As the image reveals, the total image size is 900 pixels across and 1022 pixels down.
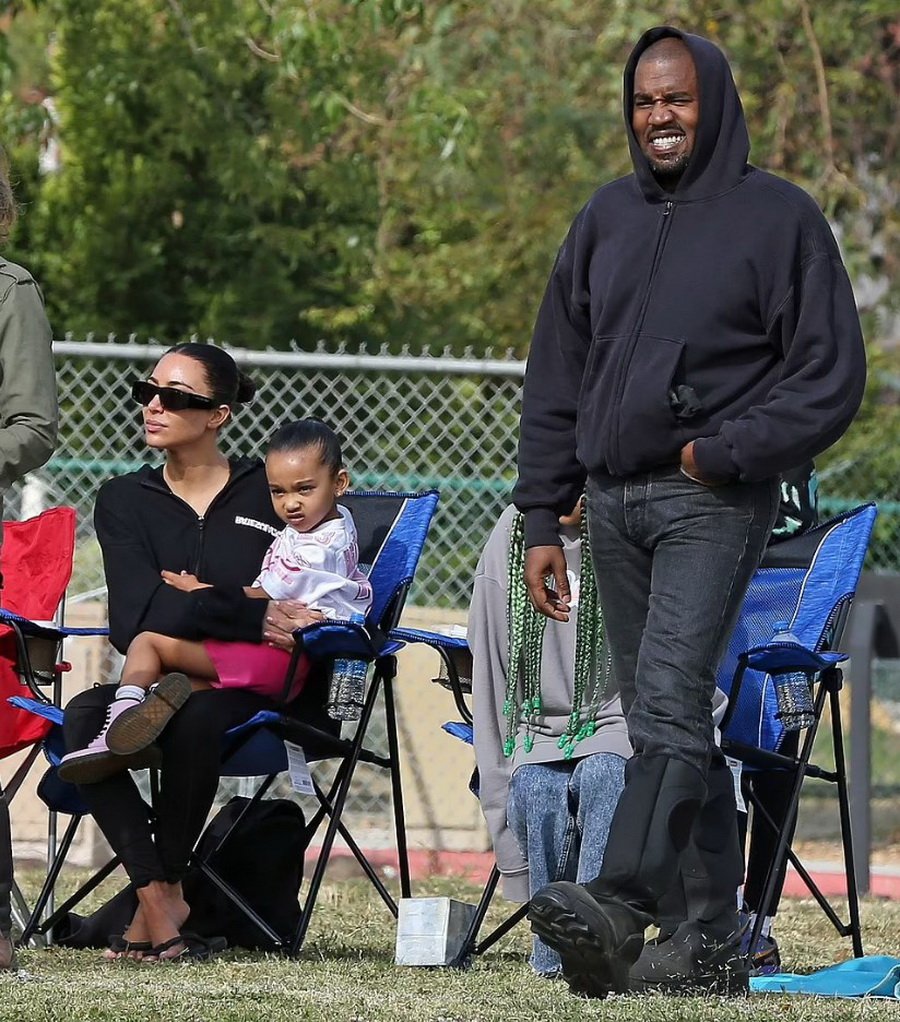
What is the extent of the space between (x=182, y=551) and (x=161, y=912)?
3.11 feet

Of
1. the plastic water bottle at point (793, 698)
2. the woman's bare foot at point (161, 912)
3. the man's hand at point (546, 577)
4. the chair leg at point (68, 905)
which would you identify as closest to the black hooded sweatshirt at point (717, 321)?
the man's hand at point (546, 577)

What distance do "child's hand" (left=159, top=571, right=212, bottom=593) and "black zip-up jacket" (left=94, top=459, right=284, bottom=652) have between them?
0.07 feet

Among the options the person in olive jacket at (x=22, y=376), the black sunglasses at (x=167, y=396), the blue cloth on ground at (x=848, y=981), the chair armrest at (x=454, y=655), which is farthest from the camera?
the black sunglasses at (x=167, y=396)

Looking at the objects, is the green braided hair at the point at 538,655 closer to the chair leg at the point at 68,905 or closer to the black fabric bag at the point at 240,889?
the black fabric bag at the point at 240,889

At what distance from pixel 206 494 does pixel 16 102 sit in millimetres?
5630

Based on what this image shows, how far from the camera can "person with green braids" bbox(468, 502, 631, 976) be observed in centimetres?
439

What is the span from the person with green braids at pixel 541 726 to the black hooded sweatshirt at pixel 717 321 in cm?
61

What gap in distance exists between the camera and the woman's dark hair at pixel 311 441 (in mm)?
4961

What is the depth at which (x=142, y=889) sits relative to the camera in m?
4.64

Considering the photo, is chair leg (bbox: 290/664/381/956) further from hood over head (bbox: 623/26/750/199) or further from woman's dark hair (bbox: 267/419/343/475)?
hood over head (bbox: 623/26/750/199)

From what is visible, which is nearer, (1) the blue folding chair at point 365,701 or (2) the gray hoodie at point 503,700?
A: (2) the gray hoodie at point 503,700

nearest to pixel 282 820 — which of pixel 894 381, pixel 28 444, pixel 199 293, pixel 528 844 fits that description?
pixel 528 844

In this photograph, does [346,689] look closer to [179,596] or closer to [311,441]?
[179,596]

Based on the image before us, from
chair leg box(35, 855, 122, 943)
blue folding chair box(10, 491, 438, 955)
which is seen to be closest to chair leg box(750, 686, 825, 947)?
blue folding chair box(10, 491, 438, 955)
